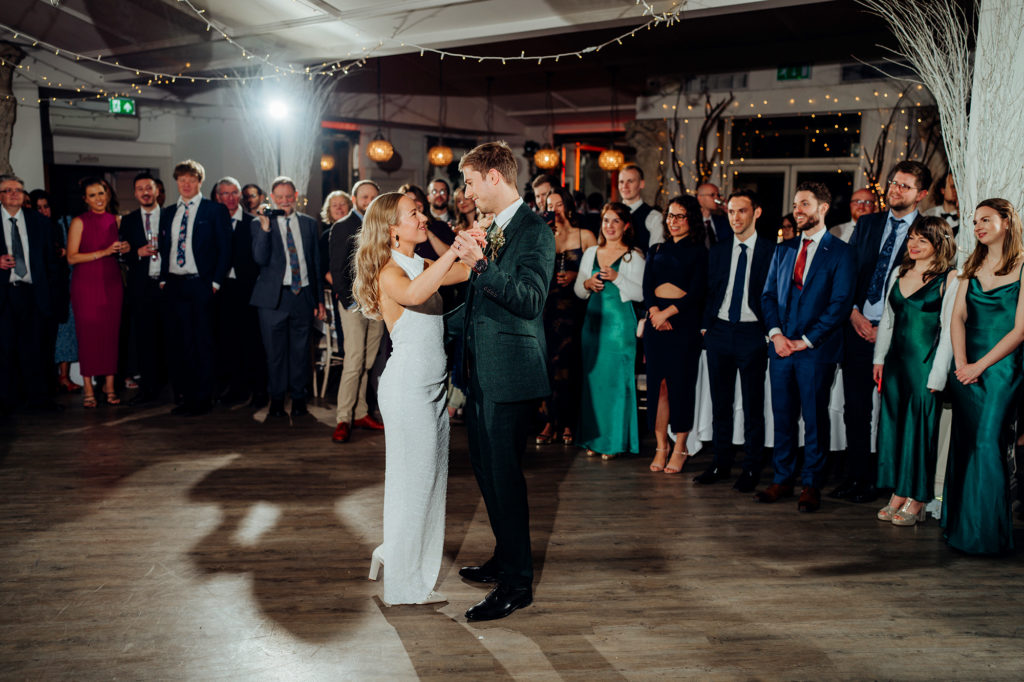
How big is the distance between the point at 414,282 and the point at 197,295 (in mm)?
3689

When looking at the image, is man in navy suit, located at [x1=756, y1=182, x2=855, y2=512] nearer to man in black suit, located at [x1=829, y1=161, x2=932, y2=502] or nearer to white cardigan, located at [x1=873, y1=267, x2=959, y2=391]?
man in black suit, located at [x1=829, y1=161, x2=932, y2=502]

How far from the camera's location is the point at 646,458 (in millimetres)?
4863

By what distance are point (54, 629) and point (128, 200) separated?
8.34 m

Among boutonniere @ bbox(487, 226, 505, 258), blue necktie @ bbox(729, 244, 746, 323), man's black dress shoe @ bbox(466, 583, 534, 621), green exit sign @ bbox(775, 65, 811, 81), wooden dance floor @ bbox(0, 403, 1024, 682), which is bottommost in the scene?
wooden dance floor @ bbox(0, 403, 1024, 682)

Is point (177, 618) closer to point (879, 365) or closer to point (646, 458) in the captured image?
point (646, 458)

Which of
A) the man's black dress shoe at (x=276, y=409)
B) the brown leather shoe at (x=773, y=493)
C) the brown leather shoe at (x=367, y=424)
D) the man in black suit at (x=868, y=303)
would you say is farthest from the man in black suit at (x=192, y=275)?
the man in black suit at (x=868, y=303)

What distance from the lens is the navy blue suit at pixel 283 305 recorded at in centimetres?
545

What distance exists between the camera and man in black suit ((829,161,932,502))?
394cm

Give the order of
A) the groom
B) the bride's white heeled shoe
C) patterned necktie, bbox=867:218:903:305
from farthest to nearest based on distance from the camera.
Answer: patterned necktie, bbox=867:218:903:305
the bride's white heeled shoe
the groom

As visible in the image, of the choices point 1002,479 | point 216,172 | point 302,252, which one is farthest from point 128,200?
point 1002,479

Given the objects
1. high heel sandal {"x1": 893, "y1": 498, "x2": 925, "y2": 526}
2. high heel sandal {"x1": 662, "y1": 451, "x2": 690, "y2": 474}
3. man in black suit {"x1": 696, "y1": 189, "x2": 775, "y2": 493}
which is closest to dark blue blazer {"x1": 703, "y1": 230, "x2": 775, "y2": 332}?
man in black suit {"x1": 696, "y1": 189, "x2": 775, "y2": 493}

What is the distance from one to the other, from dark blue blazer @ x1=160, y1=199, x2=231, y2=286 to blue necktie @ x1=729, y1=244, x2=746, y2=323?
3.70 metres

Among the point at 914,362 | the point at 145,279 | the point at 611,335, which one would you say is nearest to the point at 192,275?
the point at 145,279

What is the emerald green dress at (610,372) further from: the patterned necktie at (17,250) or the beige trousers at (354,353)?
the patterned necktie at (17,250)
